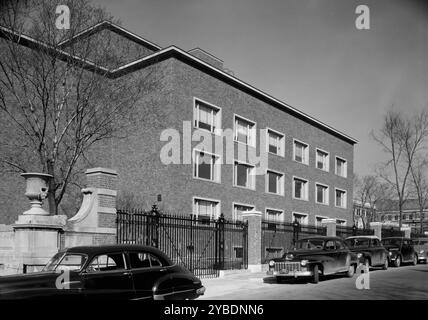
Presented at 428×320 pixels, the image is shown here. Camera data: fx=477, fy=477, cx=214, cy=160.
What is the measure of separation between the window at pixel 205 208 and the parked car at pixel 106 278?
18336 millimetres

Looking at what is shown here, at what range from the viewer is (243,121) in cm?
3334

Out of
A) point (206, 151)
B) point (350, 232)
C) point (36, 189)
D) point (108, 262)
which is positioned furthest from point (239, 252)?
point (108, 262)

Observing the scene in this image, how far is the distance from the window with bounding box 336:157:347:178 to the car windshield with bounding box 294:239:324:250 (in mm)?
29567

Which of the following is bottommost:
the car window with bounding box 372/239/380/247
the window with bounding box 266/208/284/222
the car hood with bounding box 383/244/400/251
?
the car hood with bounding box 383/244/400/251

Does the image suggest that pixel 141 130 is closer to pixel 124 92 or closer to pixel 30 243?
pixel 124 92

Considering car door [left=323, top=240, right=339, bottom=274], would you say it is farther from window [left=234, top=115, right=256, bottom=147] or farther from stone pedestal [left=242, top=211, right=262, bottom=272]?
window [left=234, top=115, right=256, bottom=147]

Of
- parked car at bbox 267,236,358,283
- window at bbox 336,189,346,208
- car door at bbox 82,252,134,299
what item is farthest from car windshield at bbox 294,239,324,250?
window at bbox 336,189,346,208

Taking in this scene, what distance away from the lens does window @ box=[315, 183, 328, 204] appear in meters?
42.1

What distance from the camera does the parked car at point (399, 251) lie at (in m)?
24.1

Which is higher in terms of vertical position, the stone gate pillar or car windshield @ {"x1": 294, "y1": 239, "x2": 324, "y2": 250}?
the stone gate pillar

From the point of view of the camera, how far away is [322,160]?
142 ft

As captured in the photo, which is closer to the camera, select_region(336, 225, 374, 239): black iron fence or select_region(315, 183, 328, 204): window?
select_region(336, 225, 374, 239): black iron fence

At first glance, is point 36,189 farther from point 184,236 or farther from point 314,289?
point 314,289

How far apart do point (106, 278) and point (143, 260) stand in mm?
950
